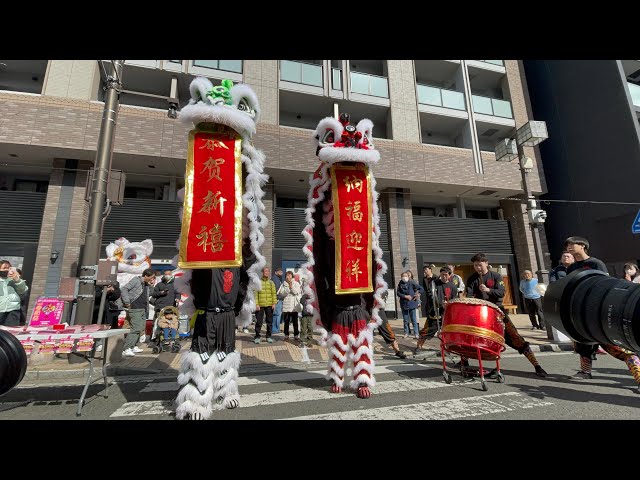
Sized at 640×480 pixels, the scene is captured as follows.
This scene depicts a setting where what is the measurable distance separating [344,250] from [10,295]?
6398 millimetres

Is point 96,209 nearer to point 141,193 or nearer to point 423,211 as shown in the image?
point 141,193

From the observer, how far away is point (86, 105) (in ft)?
36.1

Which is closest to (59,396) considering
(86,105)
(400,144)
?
(86,105)

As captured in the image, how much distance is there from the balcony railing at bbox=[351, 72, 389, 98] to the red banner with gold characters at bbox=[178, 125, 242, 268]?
1272 cm

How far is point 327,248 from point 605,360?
19.0 feet

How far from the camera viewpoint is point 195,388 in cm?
286

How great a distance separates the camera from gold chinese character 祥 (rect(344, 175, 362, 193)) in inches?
161

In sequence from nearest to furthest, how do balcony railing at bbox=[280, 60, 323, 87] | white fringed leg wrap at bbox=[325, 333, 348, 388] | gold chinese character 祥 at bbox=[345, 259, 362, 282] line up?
white fringed leg wrap at bbox=[325, 333, 348, 388] → gold chinese character 祥 at bbox=[345, 259, 362, 282] → balcony railing at bbox=[280, 60, 323, 87]

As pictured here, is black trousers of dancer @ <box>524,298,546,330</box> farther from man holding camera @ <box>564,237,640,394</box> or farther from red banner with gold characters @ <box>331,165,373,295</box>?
red banner with gold characters @ <box>331,165,373,295</box>

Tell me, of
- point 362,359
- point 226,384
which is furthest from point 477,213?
point 226,384

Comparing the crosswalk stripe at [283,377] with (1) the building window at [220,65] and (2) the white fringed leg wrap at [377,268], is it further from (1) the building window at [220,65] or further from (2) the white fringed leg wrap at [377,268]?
(1) the building window at [220,65]

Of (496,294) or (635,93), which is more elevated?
(635,93)

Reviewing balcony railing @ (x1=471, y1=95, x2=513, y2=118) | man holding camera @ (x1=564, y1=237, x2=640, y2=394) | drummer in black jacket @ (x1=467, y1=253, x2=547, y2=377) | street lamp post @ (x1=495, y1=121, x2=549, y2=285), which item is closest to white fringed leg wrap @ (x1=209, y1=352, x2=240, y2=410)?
drummer in black jacket @ (x1=467, y1=253, x2=547, y2=377)

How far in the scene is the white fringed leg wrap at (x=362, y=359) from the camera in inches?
141
